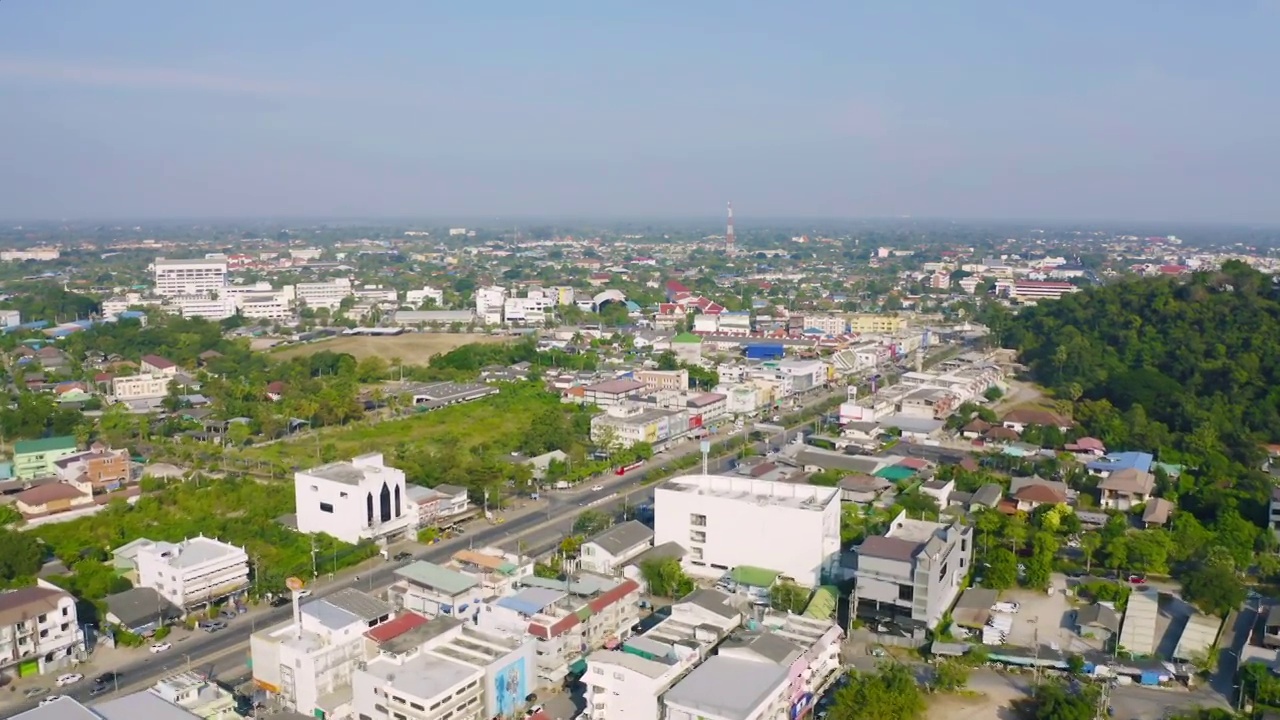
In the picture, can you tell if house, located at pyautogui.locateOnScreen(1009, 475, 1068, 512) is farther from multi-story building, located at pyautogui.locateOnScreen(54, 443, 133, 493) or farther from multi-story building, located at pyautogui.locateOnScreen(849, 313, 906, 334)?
multi-story building, located at pyautogui.locateOnScreen(849, 313, 906, 334)

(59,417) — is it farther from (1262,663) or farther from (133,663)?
(1262,663)

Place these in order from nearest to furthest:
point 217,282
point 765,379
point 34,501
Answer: point 34,501, point 765,379, point 217,282

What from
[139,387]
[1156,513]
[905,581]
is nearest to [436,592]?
[905,581]

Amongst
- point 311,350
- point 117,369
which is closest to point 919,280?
point 311,350

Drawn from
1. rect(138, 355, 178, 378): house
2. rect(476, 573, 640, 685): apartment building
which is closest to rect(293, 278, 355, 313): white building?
rect(138, 355, 178, 378): house

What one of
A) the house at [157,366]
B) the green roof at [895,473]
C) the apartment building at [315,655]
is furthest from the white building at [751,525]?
the house at [157,366]

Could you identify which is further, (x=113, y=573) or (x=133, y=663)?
(x=113, y=573)
